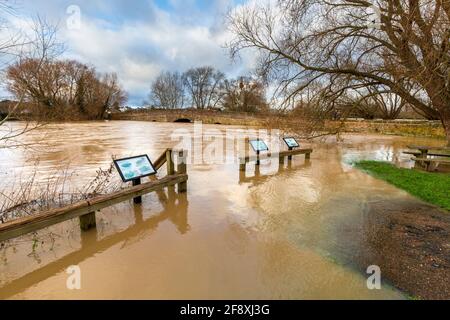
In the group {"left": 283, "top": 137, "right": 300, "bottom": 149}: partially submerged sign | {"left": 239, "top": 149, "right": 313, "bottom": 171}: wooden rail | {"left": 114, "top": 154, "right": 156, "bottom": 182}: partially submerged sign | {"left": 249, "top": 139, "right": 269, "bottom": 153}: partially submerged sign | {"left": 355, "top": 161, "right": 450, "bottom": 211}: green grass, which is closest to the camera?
{"left": 114, "top": 154, "right": 156, "bottom": 182}: partially submerged sign

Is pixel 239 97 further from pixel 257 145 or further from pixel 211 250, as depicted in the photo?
pixel 211 250

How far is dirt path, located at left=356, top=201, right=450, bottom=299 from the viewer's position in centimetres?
277

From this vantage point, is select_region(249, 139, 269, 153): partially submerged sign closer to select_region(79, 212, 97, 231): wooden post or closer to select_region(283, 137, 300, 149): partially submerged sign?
select_region(283, 137, 300, 149): partially submerged sign

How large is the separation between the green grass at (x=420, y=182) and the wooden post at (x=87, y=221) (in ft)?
21.0

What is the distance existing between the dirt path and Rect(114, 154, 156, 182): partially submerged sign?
3.87 metres

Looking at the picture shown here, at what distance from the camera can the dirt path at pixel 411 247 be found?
2.77m

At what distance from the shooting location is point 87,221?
3.96m

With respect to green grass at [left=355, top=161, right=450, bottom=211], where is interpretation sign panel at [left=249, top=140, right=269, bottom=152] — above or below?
above

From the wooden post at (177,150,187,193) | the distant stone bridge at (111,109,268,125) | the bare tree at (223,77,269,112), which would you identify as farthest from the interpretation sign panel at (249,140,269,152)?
the bare tree at (223,77,269,112)
